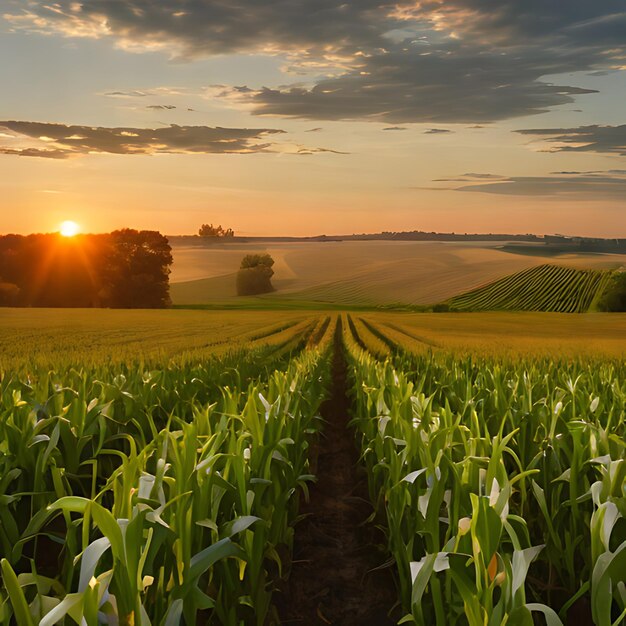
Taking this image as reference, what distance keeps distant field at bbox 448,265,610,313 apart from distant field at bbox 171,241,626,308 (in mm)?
3089

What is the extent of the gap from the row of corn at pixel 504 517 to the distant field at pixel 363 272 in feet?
317

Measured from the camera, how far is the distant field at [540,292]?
3831 inches

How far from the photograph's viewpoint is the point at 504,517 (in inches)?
115

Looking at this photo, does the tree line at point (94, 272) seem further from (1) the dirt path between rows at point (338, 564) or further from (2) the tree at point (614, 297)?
(1) the dirt path between rows at point (338, 564)

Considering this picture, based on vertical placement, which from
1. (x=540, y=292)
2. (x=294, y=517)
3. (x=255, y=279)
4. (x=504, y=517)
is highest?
(x=504, y=517)

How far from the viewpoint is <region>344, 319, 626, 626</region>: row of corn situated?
269 cm

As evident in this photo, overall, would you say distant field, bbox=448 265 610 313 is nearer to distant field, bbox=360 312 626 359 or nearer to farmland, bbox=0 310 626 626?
distant field, bbox=360 312 626 359

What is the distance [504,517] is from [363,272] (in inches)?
5050

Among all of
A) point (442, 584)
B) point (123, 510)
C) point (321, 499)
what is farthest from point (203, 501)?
point (321, 499)

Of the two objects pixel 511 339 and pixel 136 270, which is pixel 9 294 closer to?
pixel 136 270

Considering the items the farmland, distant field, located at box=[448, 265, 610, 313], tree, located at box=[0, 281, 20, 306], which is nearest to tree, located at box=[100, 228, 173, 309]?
tree, located at box=[0, 281, 20, 306]

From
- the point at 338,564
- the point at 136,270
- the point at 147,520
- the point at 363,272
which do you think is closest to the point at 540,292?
the point at 363,272

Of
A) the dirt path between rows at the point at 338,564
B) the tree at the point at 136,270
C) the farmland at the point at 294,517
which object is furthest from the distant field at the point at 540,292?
the farmland at the point at 294,517

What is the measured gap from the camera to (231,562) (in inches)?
136
